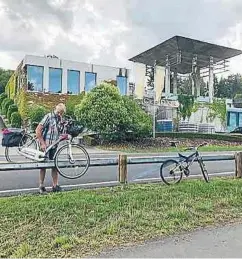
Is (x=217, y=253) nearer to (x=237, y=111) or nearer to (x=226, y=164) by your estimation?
(x=226, y=164)

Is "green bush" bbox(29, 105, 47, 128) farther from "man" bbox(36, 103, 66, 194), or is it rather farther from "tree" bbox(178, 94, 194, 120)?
"man" bbox(36, 103, 66, 194)

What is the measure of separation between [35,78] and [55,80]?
6.32 feet

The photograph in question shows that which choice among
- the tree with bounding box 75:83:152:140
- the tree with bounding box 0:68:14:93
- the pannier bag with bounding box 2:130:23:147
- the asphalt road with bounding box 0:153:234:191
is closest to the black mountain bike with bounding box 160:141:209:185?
the asphalt road with bounding box 0:153:234:191

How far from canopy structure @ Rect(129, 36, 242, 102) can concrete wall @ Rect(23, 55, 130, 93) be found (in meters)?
8.93

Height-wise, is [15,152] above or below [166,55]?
below

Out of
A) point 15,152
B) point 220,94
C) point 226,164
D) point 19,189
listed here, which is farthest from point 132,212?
point 220,94

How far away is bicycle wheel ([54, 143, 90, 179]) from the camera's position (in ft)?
25.1

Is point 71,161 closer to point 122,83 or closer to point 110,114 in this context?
point 110,114

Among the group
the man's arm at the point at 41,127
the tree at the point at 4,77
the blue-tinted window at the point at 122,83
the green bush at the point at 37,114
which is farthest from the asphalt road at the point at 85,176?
the tree at the point at 4,77

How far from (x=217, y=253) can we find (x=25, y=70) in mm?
31277

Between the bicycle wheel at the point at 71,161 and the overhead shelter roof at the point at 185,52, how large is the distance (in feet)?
113

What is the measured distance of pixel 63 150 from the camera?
7746 millimetres

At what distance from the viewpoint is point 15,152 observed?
9.36 metres

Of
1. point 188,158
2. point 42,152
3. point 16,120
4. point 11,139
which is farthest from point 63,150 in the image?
point 16,120
